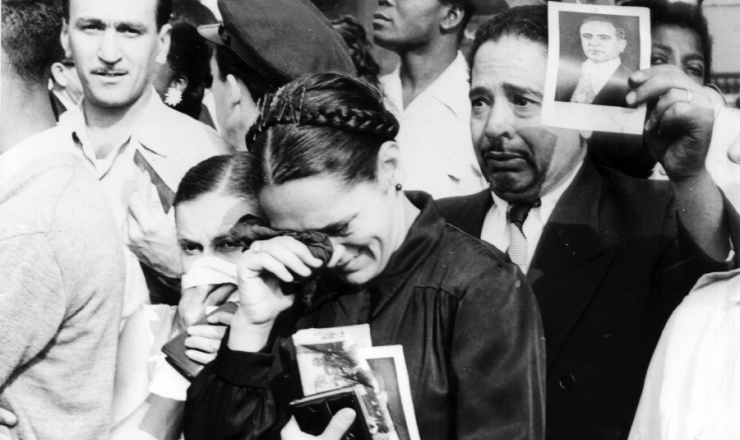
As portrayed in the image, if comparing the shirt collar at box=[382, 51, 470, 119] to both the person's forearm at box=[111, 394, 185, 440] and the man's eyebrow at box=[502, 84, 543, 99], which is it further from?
the person's forearm at box=[111, 394, 185, 440]

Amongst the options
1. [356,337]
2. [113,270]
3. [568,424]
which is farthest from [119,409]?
[568,424]

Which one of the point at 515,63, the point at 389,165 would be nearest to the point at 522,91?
the point at 515,63

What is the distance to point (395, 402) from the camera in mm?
2602

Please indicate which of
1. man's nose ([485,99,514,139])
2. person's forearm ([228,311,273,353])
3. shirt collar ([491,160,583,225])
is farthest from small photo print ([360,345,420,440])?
man's nose ([485,99,514,139])

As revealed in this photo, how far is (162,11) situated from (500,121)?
1294 millimetres

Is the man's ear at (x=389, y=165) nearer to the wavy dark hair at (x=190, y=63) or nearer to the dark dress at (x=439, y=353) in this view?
the dark dress at (x=439, y=353)

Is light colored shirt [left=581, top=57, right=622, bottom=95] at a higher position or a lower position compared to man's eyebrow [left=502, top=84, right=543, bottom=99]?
higher

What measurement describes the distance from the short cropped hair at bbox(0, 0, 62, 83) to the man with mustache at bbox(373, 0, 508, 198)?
1.20 meters

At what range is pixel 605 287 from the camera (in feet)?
8.91

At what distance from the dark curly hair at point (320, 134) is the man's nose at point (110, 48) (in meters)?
0.75

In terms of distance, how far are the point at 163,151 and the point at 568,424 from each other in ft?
5.62

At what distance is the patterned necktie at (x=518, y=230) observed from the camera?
2.77 m

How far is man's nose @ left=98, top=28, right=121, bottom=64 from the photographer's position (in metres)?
2.97

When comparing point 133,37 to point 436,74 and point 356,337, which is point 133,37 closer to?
point 436,74
